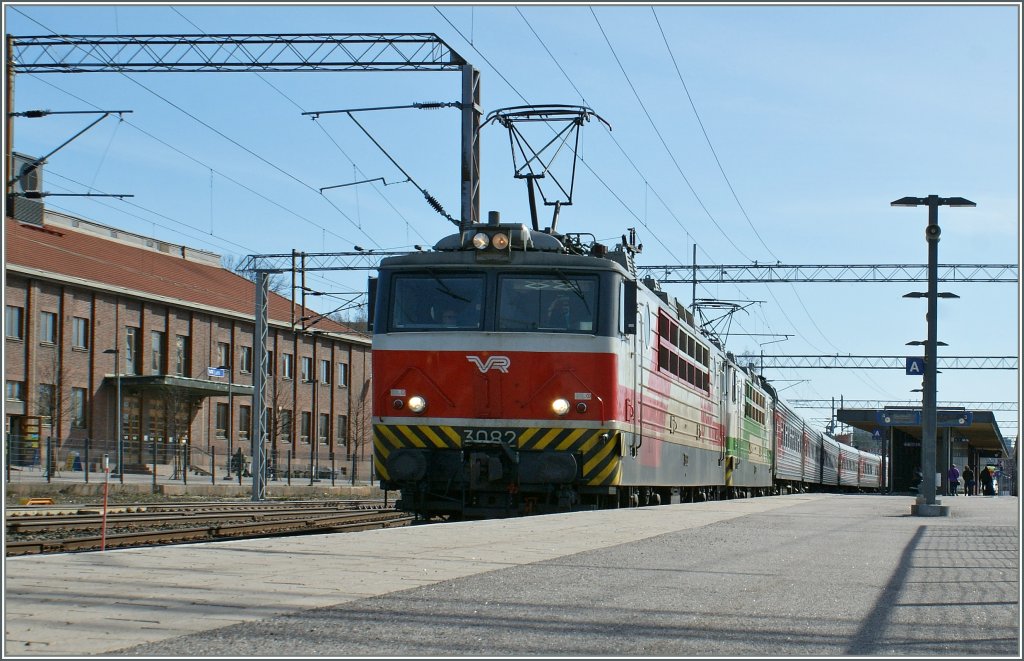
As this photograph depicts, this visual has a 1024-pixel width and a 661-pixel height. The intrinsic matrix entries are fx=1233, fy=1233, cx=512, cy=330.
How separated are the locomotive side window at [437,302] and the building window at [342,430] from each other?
54.8 meters

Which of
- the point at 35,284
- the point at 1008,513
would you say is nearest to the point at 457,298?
the point at 1008,513

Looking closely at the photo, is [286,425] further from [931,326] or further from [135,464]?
[931,326]

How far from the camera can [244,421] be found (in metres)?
61.3

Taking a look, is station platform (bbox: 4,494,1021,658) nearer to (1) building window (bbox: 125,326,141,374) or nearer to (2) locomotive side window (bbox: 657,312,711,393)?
(2) locomotive side window (bbox: 657,312,711,393)

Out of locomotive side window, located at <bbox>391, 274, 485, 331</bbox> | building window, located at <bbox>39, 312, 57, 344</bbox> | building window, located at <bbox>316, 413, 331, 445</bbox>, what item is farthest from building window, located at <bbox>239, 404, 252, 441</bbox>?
locomotive side window, located at <bbox>391, 274, 485, 331</bbox>

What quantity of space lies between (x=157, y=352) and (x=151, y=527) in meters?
40.7

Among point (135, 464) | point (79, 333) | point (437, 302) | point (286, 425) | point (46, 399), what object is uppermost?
point (79, 333)

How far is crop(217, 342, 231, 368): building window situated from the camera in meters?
60.8

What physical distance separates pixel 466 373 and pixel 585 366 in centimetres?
147

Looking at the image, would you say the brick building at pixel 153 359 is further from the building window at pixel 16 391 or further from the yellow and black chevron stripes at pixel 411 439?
the yellow and black chevron stripes at pixel 411 439

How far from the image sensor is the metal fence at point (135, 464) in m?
34.8

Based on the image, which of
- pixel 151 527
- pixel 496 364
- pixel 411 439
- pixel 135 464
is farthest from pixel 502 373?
pixel 135 464

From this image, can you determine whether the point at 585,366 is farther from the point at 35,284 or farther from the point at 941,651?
the point at 35,284

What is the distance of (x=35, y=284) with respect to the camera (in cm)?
4925
